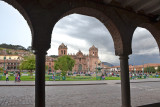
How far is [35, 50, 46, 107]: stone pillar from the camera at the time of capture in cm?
345

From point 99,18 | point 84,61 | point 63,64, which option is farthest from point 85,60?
point 99,18

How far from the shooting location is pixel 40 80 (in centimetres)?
353

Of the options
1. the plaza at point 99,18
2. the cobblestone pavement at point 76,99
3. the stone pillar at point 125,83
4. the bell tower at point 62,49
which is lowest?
the cobblestone pavement at point 76,99

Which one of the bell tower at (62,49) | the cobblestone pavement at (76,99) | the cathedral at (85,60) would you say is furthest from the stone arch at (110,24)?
the cathedral at (85,60)

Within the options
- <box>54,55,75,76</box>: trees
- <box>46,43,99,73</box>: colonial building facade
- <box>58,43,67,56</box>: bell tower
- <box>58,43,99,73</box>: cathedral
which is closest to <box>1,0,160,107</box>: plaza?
<box>54,55,75,76</box>: trees

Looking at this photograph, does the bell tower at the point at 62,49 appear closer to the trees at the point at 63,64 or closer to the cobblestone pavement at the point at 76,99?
the trees at the point at 63,64

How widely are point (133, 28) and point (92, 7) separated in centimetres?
164

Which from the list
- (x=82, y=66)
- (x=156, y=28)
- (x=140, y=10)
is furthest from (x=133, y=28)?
(x=82, y=66)

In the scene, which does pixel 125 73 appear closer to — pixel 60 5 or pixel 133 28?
pixel 133 28

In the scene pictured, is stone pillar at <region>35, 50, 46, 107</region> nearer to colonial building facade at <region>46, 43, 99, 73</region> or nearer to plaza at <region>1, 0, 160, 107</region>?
plaza at <region>1, 0, 160, 107</region>

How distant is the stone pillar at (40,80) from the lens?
3.45m

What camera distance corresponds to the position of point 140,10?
16.8 feet

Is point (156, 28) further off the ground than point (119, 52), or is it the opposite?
point (156, 28)

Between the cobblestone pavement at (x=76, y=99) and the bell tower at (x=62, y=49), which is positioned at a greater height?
the bell tower at (x=62, y=49)
